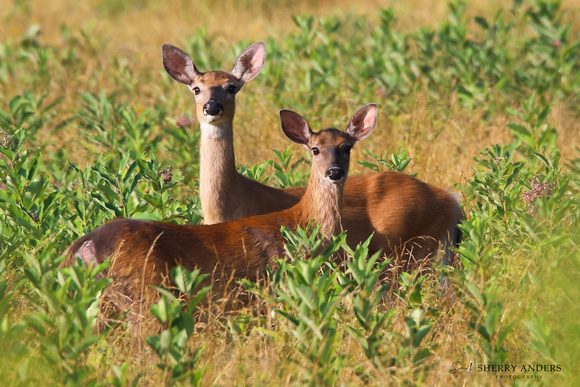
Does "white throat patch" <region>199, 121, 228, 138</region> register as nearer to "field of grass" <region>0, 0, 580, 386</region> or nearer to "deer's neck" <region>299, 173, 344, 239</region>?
"field of grass" <region>0, 0, 580, 386</region>

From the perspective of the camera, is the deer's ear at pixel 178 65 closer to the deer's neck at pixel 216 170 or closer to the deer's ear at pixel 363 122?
the deer's neck at pixel 216 170

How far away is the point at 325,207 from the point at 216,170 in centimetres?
97

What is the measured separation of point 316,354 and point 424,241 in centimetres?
225

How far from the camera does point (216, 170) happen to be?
19.1ft

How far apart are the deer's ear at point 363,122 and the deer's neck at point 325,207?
0.54 meters

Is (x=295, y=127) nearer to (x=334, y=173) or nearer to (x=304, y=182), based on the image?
(x=334, y=173)

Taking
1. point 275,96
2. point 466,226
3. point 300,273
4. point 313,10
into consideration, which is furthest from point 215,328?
point 313,10

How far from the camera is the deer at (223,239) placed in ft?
14.1

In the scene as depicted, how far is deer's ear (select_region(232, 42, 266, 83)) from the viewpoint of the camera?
6.58 meters

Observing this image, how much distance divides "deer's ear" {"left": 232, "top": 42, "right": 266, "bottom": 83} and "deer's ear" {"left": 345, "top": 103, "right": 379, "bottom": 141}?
1174 mm
